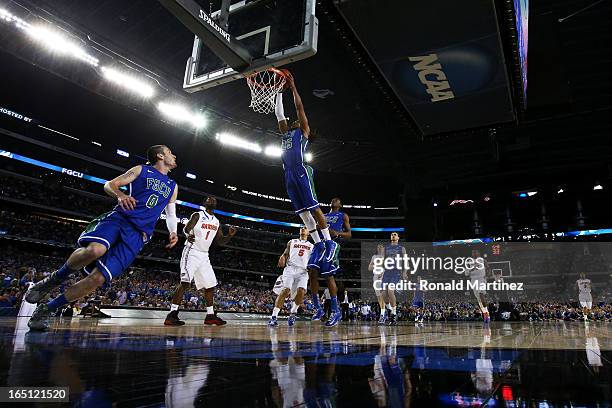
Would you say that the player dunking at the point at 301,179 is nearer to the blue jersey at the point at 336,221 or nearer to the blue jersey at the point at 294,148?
the blue jersey at the point at 294,148

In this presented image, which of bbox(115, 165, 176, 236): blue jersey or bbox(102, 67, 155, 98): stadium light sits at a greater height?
bbox(102, 67, 155, 98): stadium light

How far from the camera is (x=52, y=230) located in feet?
74.4

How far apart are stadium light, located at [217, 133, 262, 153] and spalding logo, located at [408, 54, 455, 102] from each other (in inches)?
573

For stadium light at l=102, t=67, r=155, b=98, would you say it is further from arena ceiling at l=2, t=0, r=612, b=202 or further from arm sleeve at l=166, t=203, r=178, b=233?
arm sleeve at l=166, t=203, r=178, b=233

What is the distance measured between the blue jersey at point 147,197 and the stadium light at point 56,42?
14017 mm

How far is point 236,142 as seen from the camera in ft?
73.9

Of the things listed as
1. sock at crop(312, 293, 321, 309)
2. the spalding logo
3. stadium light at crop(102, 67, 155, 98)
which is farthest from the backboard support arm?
stadium light at crop(102, 67, 155, 98)

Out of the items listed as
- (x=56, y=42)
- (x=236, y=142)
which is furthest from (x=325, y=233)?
(x=236, y=142)

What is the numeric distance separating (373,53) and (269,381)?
788 centimetres

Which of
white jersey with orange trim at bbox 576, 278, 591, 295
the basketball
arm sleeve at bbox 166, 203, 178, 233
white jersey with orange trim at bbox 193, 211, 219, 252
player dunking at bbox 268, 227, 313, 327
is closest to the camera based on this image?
the basketball

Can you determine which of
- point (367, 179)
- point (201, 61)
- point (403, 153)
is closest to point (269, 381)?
point (201, 61)

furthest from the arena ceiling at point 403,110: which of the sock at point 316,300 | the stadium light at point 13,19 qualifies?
the sock at point 316,300

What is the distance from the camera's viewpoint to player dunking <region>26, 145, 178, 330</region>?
2.85 metres

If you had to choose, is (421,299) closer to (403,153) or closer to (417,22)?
(403,153)
